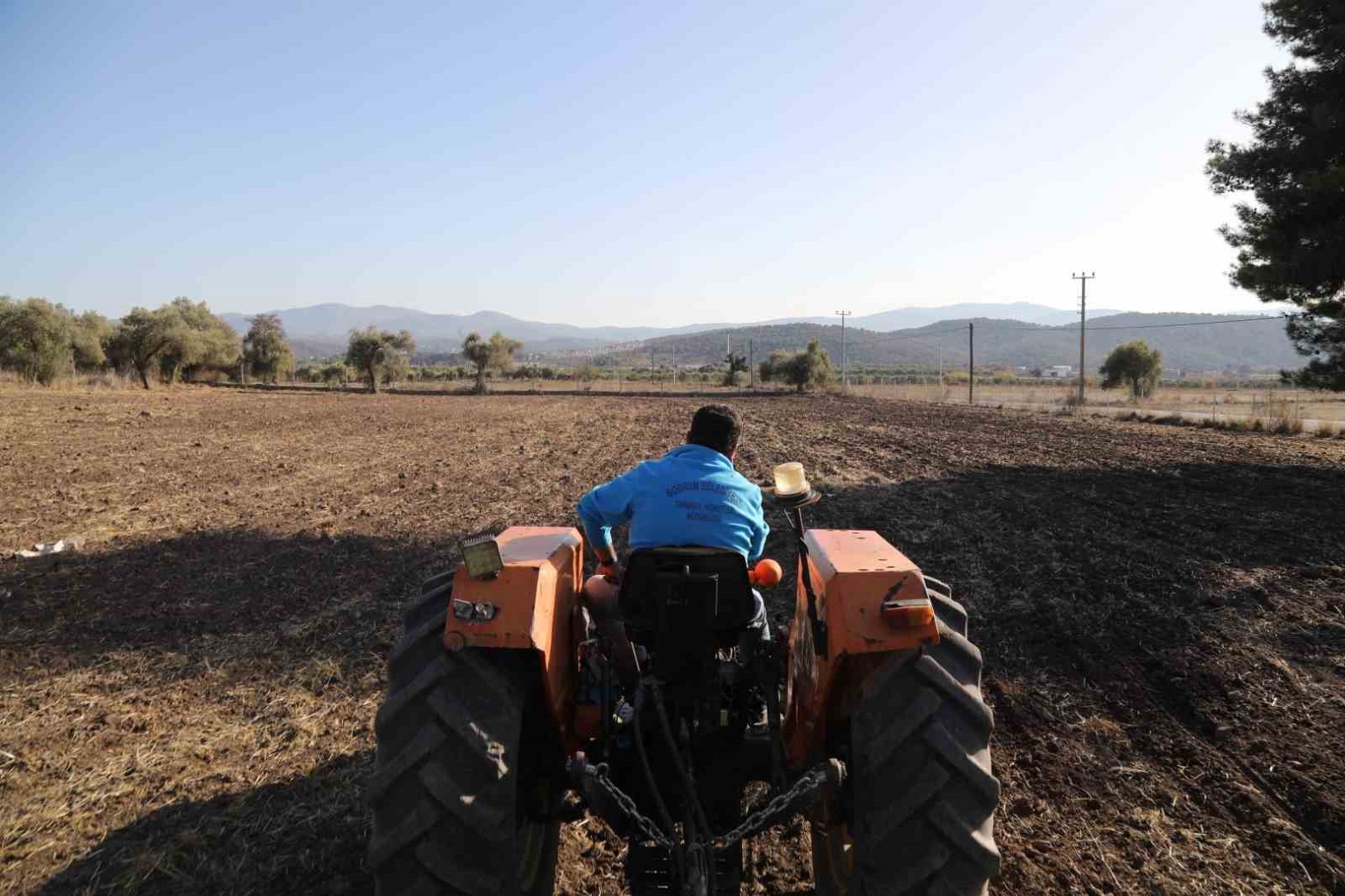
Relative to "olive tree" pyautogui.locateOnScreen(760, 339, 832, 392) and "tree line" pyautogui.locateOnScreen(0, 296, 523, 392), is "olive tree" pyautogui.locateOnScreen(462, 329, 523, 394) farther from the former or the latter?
"olive tree" pyautogui.locateOnScreen(760, 339, 832, 392)

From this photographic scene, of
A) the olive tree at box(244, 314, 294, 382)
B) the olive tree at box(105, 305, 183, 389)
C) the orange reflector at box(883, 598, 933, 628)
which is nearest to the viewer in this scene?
the orange reflector at box(883, 598, 933, 628)

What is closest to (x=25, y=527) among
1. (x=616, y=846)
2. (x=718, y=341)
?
(x=616, y=846)

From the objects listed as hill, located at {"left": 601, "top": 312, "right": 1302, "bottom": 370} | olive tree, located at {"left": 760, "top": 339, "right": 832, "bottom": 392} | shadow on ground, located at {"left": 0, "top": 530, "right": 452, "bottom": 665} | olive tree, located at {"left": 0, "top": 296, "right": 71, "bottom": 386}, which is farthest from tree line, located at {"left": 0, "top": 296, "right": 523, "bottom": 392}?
hill, located at {"left": 601, "top": 312, "right": 1302, "bottom": 370}

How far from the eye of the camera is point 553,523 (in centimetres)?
927

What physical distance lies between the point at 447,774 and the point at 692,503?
1058 millimetres

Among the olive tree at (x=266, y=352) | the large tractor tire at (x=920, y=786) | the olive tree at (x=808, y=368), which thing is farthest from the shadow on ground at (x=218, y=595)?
the olive tree at (x=266, y=352)

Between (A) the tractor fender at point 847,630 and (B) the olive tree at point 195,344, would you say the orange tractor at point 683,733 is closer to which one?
(A) the tractor fender at point 847,630

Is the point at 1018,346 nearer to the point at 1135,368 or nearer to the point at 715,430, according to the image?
the point at 1135,368

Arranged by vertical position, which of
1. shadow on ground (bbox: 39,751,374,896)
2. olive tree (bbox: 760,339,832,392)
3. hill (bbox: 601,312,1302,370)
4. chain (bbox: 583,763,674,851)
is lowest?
shadow on ground (bbox: 39,751,374,896)

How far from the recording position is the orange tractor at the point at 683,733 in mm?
2164

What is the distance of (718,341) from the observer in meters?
192

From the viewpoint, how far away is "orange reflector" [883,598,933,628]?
2359 mm

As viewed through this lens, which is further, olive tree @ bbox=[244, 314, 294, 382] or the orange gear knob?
olive tree @ bbox=[244, 314, 294, 382]

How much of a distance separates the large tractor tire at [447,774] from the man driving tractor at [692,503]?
571mm
